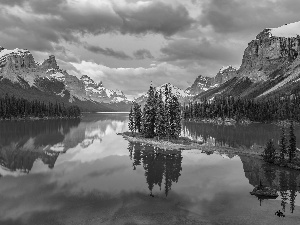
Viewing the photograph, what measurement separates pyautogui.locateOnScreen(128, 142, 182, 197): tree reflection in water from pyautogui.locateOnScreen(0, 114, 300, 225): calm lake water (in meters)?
0.19

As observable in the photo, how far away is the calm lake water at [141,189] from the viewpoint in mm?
37250

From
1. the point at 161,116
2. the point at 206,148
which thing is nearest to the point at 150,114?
the point at 161,116

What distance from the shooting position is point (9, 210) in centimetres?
3862

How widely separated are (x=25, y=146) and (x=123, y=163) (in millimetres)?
44321

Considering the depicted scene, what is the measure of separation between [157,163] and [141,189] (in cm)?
2083

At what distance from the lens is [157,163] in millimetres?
70000

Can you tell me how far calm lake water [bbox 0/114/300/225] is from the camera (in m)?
37.2

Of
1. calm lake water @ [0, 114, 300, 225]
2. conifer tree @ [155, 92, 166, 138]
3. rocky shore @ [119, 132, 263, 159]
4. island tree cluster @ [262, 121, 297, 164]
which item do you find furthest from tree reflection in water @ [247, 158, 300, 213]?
conifer tree @ [155, 92, 166, 138]

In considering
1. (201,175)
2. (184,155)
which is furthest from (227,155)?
(201,175)

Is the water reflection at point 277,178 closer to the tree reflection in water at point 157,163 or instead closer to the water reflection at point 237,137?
the tree reflection in water at point 157,163

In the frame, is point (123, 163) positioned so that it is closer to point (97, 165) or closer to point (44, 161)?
point (97, 165)

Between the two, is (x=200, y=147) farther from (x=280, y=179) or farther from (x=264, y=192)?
(x=264, y=192)

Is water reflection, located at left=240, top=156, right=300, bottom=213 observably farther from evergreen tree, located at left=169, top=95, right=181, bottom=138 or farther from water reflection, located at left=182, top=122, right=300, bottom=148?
evergreen tree, located at left=169, top=95, right=181, bottom=138

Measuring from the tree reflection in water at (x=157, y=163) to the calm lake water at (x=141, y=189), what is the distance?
189mm
